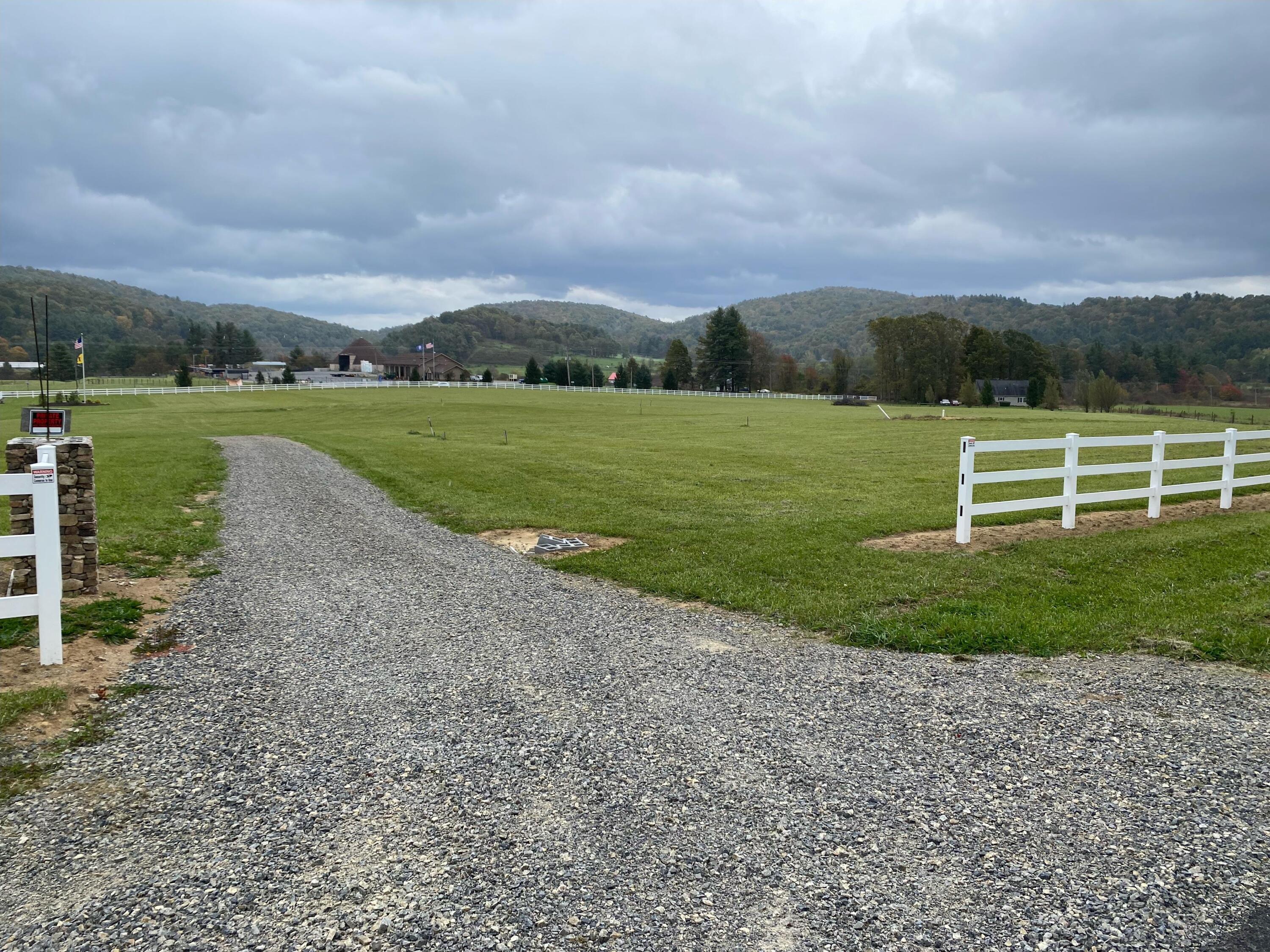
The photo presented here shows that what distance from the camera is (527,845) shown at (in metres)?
4.07

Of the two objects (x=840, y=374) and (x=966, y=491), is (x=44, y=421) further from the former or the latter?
(x=840, y=374)

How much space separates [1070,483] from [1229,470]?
4972 millimetres

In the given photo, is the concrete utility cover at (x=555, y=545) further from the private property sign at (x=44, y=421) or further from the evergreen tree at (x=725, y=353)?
the evergreen tree at (x=725, y=353)

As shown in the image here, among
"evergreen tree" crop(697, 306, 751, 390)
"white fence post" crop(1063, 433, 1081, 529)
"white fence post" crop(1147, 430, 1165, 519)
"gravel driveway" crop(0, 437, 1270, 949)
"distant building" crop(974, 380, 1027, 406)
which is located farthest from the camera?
"evergreen tree" crop(697, 306, 751, 390)

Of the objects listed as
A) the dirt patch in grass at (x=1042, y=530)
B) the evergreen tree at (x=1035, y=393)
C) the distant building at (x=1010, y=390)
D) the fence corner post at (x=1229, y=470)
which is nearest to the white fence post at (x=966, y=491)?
the dirt patch in grass at (x=1042, y=530)

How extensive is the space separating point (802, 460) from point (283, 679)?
920 inches

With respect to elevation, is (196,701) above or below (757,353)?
below

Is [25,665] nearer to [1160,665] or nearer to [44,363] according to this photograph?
[44,363]

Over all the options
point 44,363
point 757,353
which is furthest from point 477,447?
point 757,353

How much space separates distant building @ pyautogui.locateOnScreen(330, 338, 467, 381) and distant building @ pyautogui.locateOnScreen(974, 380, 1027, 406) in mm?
92773

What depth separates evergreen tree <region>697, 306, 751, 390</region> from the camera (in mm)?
140250

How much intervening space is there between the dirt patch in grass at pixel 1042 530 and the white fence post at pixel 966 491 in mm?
203

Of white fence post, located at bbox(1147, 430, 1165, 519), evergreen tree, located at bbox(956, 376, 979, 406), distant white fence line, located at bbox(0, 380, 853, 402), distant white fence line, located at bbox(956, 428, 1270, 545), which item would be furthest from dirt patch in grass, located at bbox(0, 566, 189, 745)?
evergreen tree, located at bbox(956, 376, 979, 406)

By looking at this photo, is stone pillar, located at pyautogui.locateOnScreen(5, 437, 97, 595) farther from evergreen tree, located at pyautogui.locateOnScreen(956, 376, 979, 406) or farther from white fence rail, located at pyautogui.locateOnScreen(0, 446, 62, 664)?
evergreen tree, located at pyautogui.locateOnScreen(956, 376, 979, 406)
